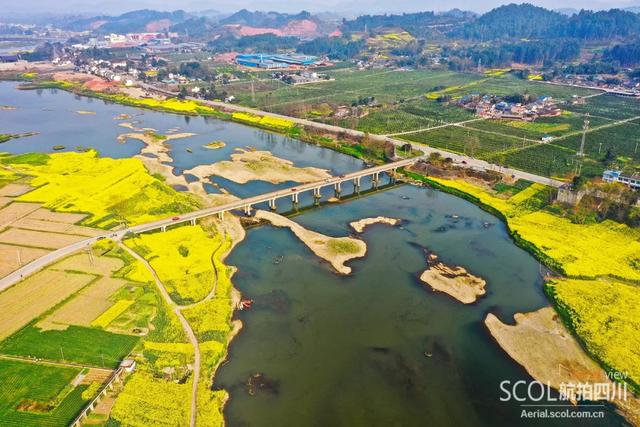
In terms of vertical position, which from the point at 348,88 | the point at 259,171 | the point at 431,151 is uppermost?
the point at 348,88

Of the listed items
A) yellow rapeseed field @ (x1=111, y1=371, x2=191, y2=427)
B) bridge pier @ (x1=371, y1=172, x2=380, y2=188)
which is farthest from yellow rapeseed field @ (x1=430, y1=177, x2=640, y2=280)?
yellow rapeseed field @ (x1=111, y1=371, x2=191, y2=427)

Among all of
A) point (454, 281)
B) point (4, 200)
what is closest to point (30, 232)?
point (4, 200)

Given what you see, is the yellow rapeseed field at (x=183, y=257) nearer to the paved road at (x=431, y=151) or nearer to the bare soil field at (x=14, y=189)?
the bare soil field at (x=14, y=189)

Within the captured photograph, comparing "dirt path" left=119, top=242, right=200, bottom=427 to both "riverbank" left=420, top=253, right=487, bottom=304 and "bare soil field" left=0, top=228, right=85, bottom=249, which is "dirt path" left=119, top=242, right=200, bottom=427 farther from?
"riverbank" left=420, top=253, right=487, bottom=304

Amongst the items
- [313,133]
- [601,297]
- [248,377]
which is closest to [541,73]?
[313,133]

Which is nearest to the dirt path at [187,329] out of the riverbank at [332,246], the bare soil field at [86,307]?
the bare soil field at [86,307]

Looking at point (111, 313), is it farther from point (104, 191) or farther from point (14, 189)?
point (14, 189)

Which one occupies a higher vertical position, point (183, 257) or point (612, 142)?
point (612, 142)

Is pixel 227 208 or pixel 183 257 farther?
pixel 227 208
